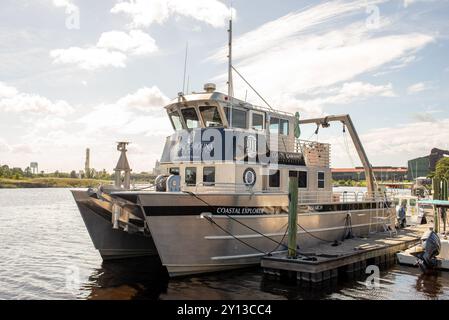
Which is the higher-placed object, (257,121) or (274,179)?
(257,121)

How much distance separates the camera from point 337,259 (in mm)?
12195

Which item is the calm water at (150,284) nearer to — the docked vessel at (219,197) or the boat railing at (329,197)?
the docked vessel at (219,197)

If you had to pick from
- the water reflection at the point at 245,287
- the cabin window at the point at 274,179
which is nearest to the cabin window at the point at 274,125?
the cabin window at the point at 274,179

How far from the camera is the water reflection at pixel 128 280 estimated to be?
11.0 metres

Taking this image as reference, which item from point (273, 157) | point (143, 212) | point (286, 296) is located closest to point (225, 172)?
point (273, 157)

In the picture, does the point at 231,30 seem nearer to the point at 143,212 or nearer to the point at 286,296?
the point at 143,212

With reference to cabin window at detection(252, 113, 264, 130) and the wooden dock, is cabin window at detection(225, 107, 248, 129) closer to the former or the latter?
cabin window at detection(252, 113, 264, 130)

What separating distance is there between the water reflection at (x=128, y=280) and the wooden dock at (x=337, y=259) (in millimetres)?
3324

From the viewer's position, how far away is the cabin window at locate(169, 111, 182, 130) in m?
14.5

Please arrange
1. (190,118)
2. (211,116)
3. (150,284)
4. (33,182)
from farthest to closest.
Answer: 1. (33,182)
2. (190,118)
3. (211,116)
4. (150,284)

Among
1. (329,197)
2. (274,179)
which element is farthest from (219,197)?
(329,197)

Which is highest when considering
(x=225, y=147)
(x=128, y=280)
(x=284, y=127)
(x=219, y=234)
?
(x=284, y=127)

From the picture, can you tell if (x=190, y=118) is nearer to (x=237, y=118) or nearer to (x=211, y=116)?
(x=211, y=116)

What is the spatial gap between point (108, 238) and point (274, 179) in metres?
6.39
